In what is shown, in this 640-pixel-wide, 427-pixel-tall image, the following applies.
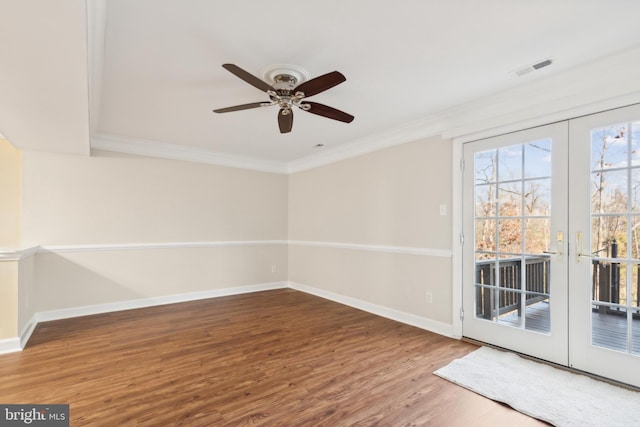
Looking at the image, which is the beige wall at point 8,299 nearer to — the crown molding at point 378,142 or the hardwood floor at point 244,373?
the hardwood floor at point 244,373

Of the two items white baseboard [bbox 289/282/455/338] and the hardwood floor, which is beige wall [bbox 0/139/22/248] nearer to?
the hardwood floor

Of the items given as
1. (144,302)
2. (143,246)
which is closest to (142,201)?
(143,246)

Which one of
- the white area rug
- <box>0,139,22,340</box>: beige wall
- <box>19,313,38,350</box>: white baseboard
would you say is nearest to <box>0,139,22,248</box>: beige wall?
<box>0,139,22,340</box>: beige wall

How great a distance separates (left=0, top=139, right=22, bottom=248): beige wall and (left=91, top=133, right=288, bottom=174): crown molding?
0.82 m

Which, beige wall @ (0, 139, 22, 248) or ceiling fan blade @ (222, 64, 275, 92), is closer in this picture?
ceiling fan blade @ (222, 64, 275, 92)

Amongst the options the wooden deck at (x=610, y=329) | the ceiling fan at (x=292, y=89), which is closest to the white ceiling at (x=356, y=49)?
the ceiling fan at (x=292, y=89)

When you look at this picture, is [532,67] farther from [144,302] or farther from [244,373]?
[144,302]

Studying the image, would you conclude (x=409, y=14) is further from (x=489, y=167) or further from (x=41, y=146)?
(x=41, y=146)

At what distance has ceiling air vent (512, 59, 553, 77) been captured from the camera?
2.34m

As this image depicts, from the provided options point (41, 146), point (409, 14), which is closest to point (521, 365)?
point (409, 14)

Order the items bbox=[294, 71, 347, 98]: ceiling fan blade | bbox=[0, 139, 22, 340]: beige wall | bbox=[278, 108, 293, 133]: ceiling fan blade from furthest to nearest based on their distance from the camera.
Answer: bbox=[0, 139, 22, 340]: beige wall < bbox=[278, 108, 293, 133]: ceiling fan blade < bbox=[294, 71, 347, 98]: ceiling fan blade

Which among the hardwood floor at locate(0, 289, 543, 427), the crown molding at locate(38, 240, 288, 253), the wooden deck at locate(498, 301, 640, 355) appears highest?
the crown molding at locate(38, 240, 288, 253)

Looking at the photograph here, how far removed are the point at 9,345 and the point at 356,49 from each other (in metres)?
4.03

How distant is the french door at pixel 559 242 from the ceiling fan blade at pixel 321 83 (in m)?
1.84
